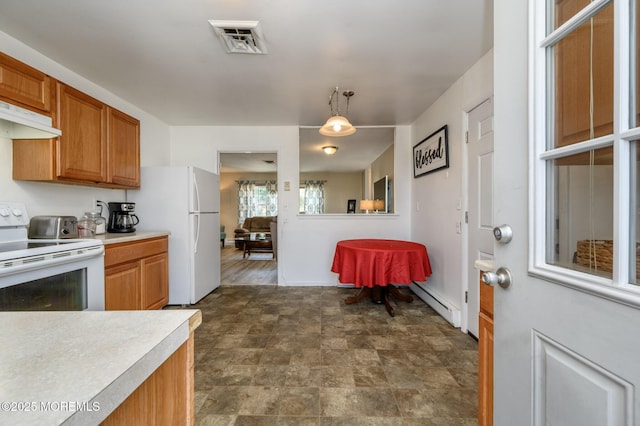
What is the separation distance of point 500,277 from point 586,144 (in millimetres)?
389

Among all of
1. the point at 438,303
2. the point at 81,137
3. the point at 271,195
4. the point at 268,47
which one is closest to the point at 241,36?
the point at 268,47

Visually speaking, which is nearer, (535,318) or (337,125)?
(535,318)

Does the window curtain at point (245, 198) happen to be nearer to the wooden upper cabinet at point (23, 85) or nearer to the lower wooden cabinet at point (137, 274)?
the lower wooden cabinet at point (137, 274)

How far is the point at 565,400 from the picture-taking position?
1.97 feet

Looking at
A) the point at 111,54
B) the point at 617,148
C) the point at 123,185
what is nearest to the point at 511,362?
the point at 617,148

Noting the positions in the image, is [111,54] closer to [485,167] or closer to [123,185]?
[123,185]

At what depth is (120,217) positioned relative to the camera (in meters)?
2.71

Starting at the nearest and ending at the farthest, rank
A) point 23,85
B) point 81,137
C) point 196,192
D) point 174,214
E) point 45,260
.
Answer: point 45,260 < point 23,85 < point 81,137 < point 174,214 < point 196,192

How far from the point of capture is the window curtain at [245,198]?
845 centimetres

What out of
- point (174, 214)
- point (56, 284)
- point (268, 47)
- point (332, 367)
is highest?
point (268, 47)

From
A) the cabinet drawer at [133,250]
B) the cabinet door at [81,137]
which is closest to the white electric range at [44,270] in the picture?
the cabinet drawer at [133,250]

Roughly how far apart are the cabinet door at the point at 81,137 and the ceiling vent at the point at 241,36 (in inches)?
52.0

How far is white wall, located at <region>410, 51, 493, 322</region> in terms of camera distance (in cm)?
226

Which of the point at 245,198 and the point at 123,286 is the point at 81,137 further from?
the point at 245,198
